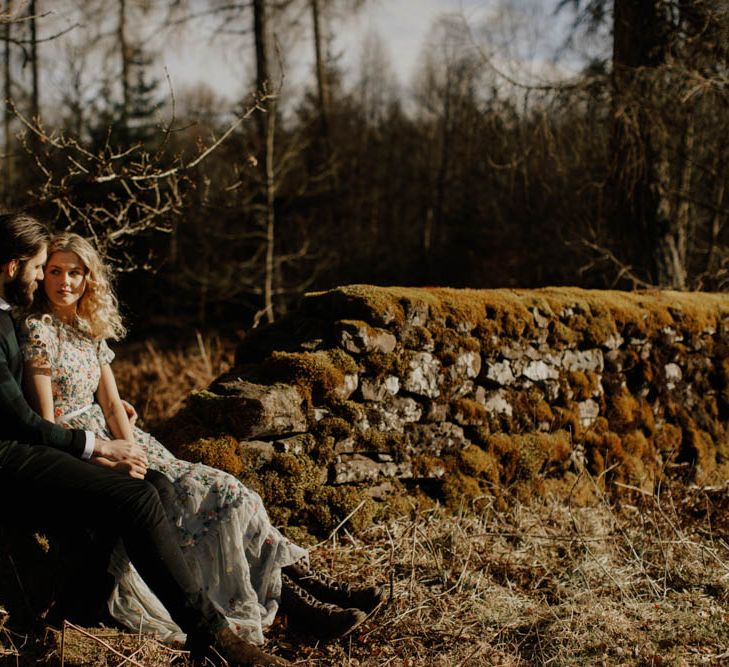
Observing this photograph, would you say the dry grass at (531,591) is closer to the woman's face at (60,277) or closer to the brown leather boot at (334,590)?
the brown leather boot at (334,590)

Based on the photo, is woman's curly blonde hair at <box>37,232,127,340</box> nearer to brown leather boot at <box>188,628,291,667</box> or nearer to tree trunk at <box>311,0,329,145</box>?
brown leather boot at <box>188,628,291,667</box>

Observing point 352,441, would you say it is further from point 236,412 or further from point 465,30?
point 465,30

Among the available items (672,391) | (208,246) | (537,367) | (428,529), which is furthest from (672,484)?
(208,246)

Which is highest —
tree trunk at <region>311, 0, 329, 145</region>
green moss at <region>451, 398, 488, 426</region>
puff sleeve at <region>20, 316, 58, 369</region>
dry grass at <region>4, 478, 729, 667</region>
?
tree trunk at <region>311, 0, 329, 145</region>

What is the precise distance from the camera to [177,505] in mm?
3027

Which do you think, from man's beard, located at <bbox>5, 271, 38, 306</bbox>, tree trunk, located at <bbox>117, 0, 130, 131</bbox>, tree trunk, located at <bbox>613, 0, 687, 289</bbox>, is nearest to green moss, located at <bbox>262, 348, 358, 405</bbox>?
man's beard, located at <bbox>5, 271, 38, 306</bbox>

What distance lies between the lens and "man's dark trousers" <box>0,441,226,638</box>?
2.64m

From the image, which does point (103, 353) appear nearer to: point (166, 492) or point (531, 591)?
point (166, 492)

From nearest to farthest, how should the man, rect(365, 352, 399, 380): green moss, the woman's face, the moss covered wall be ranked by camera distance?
the man
the woman's face
the moss covered wall
rect(365, 352, 399, 380): green moss

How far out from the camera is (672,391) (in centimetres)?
532

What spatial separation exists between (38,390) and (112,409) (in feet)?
1.27

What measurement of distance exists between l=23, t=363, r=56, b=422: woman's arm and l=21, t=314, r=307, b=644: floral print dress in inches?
1.4

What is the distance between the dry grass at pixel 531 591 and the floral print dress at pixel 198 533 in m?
0.15

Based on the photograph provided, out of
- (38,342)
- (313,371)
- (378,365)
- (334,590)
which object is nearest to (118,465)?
(38,342)
